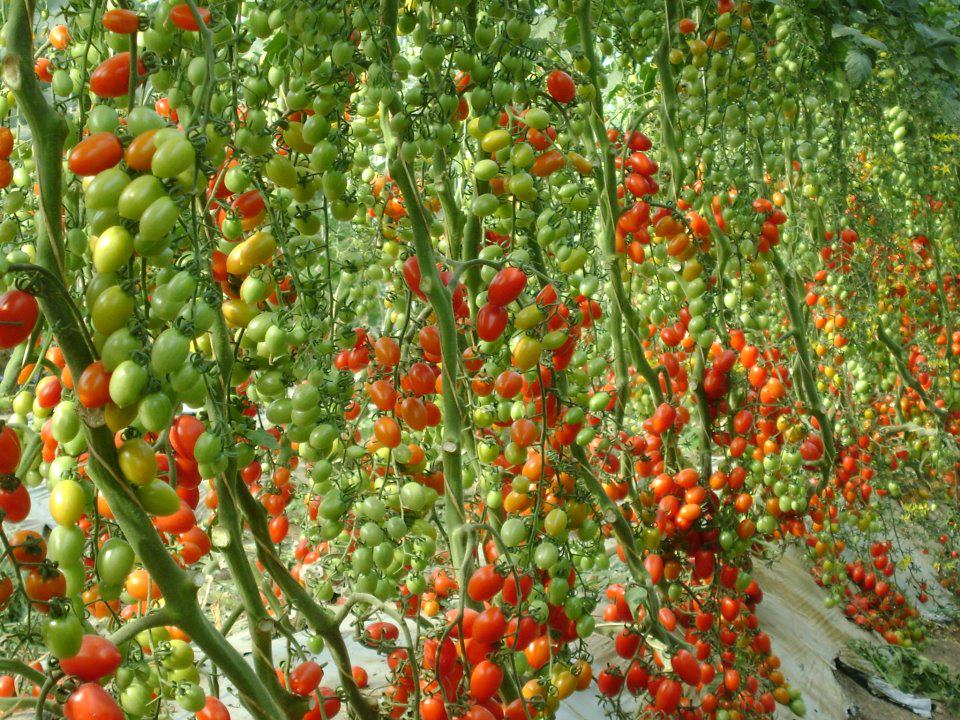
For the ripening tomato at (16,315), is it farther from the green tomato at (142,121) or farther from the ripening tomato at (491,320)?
the ripening tomato at (491,320)

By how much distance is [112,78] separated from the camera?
0.79 metres

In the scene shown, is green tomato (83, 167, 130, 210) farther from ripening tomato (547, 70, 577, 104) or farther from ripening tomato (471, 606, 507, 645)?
ripening tomato (547, 70, 577, 104)

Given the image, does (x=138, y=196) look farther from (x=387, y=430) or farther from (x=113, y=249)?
(x=387, y=430)

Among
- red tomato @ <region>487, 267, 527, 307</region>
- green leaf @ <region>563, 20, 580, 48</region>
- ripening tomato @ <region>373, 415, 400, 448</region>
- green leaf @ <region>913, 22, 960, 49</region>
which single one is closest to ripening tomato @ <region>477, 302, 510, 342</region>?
red tomato @ <region>487, 267, 527, 307</region>

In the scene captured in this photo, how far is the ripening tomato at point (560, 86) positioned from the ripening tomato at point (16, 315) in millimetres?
917

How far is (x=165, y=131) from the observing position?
67 cm

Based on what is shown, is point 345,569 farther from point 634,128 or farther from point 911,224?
point 911,224

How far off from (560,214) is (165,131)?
841mm

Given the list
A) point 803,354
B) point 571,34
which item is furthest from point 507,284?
point 803,354

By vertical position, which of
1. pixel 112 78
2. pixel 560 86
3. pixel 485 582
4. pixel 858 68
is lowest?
Result: pixel 485 582

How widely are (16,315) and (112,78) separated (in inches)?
9.9

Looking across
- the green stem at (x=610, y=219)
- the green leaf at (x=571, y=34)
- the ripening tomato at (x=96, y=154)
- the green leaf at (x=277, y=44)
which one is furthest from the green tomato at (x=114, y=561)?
the green leaf at (x=571, y=34)

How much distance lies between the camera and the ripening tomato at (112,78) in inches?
30.6

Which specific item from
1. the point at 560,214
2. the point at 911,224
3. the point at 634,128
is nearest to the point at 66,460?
the point at 560,214
